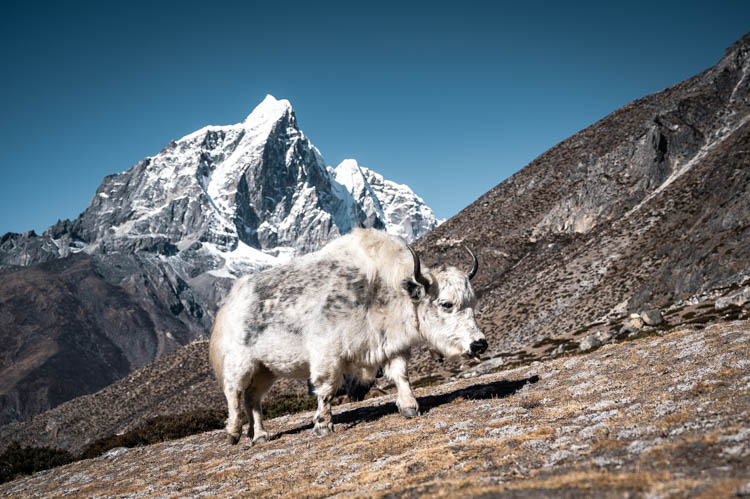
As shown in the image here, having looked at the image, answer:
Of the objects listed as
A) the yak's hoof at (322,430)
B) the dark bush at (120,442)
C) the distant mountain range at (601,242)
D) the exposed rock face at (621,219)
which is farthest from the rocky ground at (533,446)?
the exposed rock face at (621,219)

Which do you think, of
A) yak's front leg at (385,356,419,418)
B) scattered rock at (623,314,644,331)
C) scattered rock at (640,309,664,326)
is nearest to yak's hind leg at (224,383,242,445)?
yak's front leg at (385,356,419,418)

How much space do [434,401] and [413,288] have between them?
3345mm

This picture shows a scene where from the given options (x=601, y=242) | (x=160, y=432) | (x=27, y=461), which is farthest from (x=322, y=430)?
(x=601, y=242)

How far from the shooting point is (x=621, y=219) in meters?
54.2

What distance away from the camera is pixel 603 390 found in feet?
26.2

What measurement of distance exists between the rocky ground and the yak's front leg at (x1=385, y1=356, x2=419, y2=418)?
0.94 ft

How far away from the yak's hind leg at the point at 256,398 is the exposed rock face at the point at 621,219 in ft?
88.9

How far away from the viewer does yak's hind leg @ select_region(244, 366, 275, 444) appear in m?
10.7

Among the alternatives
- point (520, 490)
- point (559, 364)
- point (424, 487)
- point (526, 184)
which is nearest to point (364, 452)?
point (424, 487)

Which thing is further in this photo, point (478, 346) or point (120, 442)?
point (120, 442)

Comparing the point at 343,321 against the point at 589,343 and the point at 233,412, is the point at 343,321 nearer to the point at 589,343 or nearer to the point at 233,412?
the point at 233,412

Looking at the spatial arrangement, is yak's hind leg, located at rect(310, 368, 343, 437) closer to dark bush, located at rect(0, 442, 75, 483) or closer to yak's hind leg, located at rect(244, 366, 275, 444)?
yak's hind leg, located at rect(244, 366, 275, 444)

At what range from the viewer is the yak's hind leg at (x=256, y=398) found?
420 inches

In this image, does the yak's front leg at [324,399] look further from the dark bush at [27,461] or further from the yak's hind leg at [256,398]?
the dark bush at [27,461]
